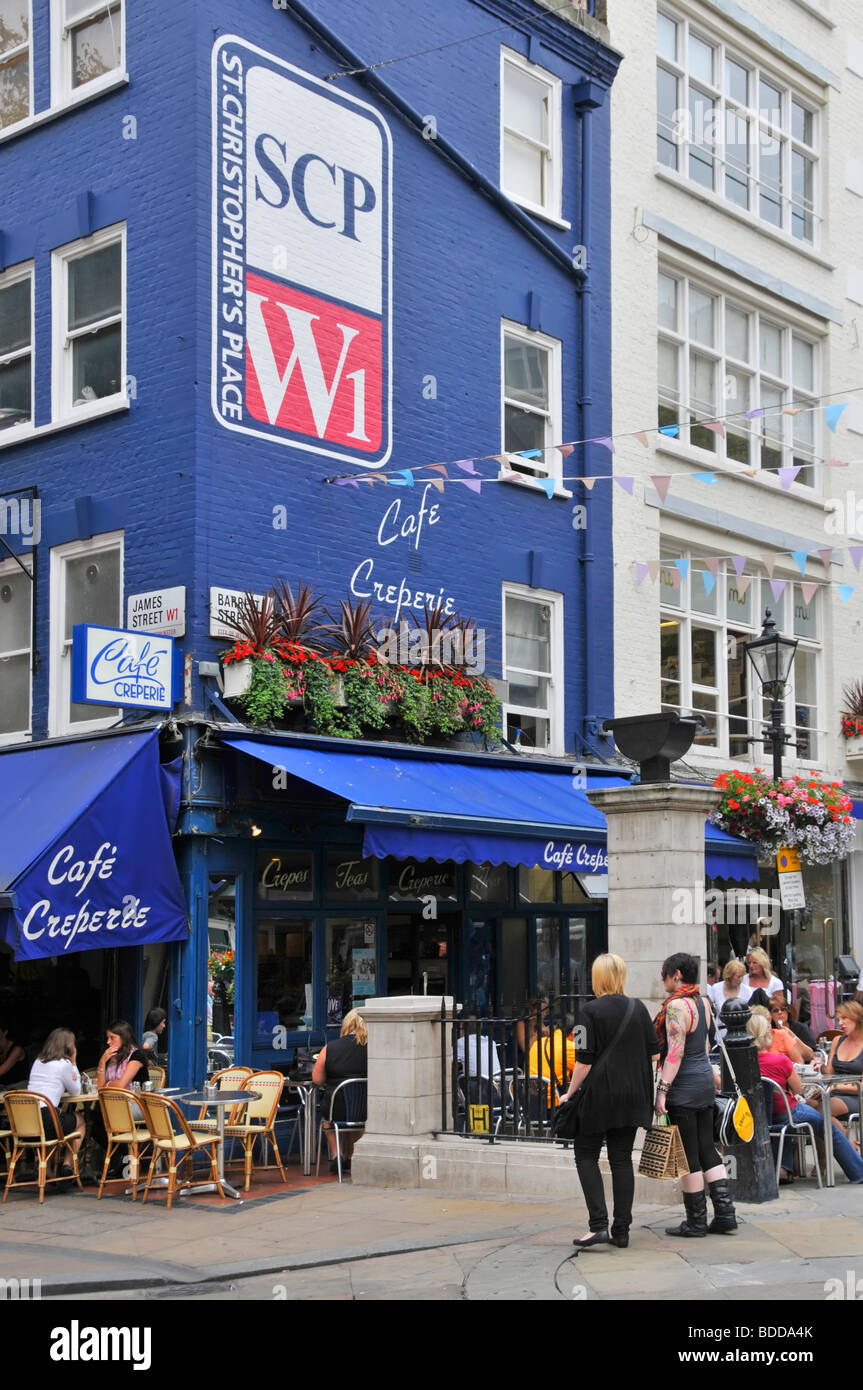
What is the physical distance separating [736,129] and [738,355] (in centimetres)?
320

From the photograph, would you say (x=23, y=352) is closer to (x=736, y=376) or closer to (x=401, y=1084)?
(x=401, y=1084)

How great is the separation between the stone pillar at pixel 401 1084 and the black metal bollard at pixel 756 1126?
8.08 ft

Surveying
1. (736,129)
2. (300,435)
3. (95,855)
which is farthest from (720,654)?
(95,855)

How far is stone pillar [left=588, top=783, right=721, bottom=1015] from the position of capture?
11867 mm

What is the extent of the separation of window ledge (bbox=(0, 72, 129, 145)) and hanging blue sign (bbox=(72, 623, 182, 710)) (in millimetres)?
5613

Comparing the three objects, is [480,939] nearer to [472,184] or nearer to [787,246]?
[472,184]

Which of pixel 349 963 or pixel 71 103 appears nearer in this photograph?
pixel 349 963

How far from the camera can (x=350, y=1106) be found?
44.3 feet

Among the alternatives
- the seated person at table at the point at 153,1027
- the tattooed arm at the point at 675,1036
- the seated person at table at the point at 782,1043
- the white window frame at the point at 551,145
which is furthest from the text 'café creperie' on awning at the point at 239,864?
the white window frame at the point at 551,145

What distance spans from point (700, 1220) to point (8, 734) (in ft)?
30.5

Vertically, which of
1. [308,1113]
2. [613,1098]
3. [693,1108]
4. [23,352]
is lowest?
[308,1113]

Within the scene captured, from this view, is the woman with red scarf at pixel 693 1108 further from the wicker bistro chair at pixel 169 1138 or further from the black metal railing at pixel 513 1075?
the wicker bistro chair at pixel 169 1138

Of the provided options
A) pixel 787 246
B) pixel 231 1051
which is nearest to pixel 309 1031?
pixel 231 1051

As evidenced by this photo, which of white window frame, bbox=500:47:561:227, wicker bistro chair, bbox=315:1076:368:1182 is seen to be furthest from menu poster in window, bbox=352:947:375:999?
white window frame, bbox=500:47:561:227
